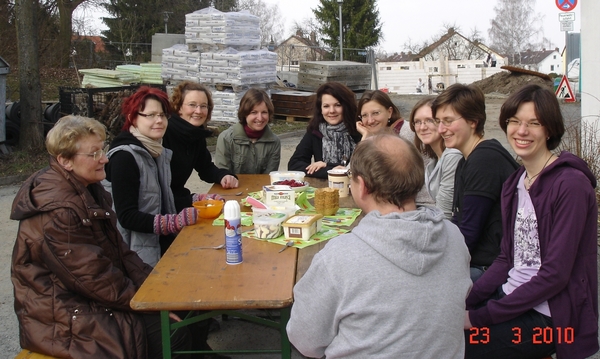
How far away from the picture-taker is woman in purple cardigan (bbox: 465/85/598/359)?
7.14 feet

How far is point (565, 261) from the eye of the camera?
2162 mm

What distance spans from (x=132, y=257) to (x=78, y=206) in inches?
21.7

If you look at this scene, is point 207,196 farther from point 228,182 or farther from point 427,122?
point 427,122

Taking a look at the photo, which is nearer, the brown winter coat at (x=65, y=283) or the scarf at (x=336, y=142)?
the brown winter coat at (x=65, y=283)

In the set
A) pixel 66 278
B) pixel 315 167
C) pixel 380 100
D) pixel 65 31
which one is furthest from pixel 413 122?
pixel 65 31

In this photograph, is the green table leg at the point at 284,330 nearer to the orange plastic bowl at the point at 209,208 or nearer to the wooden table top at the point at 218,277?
the wooden table top at the point at 218,277

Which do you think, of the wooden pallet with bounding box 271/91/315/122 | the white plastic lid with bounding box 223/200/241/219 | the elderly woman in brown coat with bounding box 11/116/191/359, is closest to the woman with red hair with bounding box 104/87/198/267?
the elderly woman in brown coat with bounding box 11/116/191/359

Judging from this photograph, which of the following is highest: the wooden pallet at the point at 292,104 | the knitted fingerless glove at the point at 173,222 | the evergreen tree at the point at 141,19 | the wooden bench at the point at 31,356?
the evergreen tree at the point at 141,19

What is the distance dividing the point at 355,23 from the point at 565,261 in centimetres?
3742

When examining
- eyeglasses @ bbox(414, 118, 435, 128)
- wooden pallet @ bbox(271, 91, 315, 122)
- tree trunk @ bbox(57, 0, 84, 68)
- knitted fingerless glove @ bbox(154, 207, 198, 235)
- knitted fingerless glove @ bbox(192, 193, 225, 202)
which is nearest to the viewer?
knitted fingerless glove @ bbox(154, 207, 198, 235)

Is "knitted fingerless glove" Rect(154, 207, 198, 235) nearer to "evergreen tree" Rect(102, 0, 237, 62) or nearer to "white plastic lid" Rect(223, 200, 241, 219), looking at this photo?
"white plastic lid" Rect(223, 200, 241, 219)

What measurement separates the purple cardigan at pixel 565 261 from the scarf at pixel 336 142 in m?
2.64

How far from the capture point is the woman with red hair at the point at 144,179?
3.25 meters

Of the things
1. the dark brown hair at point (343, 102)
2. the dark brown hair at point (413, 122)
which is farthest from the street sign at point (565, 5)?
the dark brown hair at point (413, 122)
